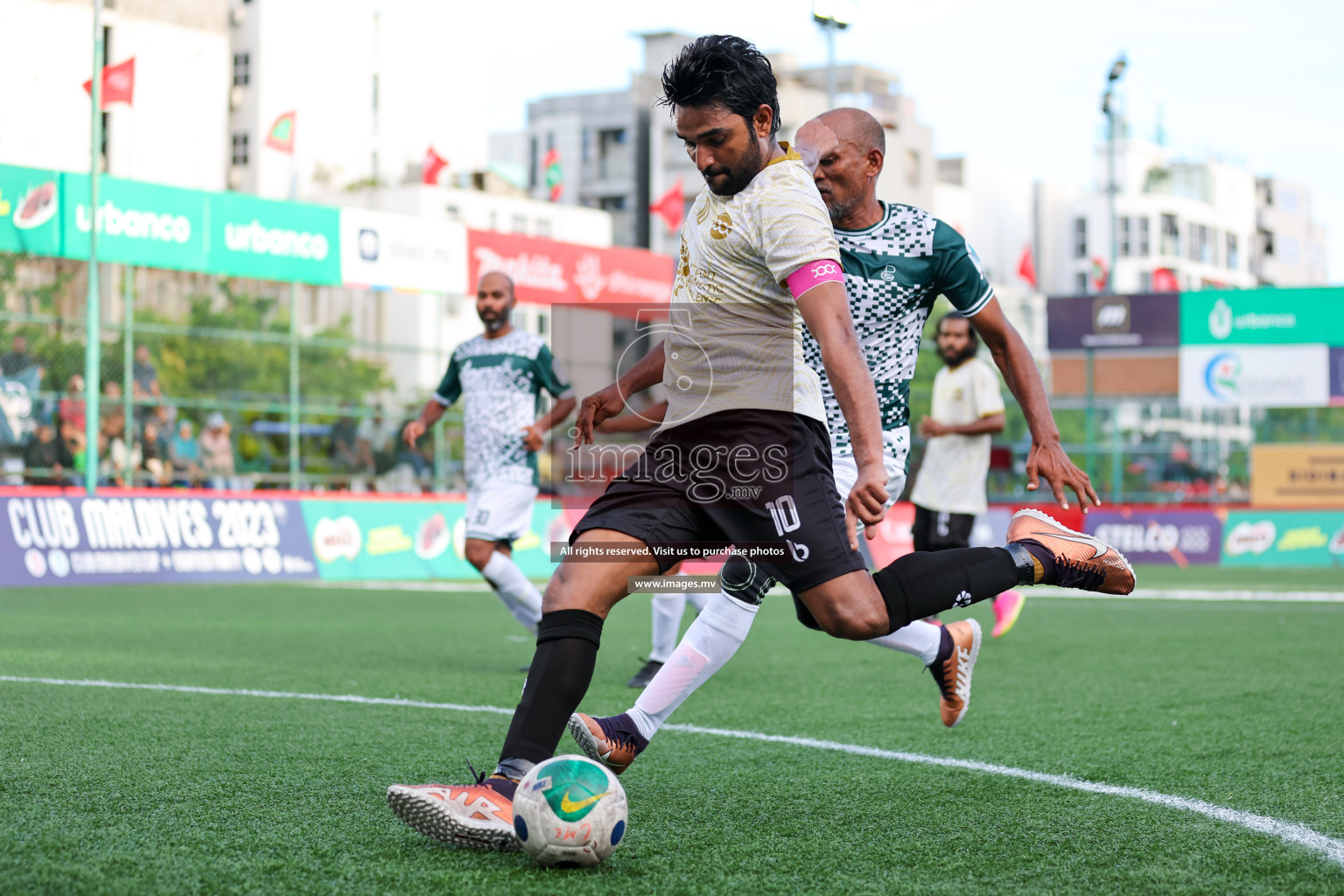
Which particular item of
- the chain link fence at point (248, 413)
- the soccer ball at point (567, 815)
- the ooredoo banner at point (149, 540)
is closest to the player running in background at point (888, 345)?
the soccer ball at point (567, 815)

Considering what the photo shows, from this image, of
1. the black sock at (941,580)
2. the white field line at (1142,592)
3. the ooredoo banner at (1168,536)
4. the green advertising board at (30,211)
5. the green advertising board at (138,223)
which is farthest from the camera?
the ooredoo banner at (1168,536)

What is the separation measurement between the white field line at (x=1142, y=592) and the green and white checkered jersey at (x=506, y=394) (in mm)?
6735

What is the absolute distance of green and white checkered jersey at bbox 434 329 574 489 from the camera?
8.38 metres

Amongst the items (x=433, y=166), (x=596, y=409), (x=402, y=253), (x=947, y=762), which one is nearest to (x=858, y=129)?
(x=596, y=409)

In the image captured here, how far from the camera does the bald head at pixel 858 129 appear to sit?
475 centimetres

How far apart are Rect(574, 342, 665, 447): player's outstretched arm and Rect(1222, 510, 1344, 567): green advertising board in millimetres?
20280

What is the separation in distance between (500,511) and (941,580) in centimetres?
459

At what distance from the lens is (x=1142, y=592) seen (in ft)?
50.1

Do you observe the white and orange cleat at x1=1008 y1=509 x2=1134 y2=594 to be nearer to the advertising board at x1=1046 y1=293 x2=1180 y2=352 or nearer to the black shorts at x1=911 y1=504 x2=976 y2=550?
the black shorts at x1=911 y1=504 x2=976 y2=550

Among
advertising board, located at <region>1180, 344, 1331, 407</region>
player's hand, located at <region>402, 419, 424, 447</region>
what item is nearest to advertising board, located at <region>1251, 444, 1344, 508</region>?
advertising board, located at <region>1180, 344, 1331, 407</region>

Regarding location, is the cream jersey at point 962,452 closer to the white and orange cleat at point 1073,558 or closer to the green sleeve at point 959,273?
the green sleeve at point 959,273

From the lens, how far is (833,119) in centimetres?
488

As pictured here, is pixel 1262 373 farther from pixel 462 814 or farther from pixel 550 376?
pixel 462 814

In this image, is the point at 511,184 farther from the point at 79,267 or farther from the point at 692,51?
the point at 692,51
